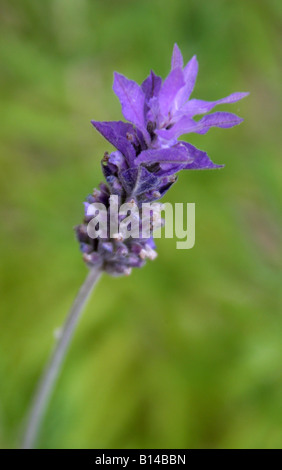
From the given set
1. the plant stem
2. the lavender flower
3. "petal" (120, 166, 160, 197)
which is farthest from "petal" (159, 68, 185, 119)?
the plant stem

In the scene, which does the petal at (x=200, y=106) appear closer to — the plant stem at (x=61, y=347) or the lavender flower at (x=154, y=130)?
the lavender flower at (x=154, y=130)

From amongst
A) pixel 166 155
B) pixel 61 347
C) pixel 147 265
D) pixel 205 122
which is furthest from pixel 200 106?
pixel 147 265

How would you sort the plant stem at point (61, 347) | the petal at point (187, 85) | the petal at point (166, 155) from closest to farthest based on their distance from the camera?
the petal at point (166, 155)
the petal at point (187, 85)
the plant stem at point (61, 347)

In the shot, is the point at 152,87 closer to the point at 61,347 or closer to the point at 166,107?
the point at 166,107

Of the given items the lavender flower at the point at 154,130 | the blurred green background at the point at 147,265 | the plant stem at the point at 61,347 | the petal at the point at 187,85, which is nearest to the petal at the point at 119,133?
the lavender flower at the point at 154,130
